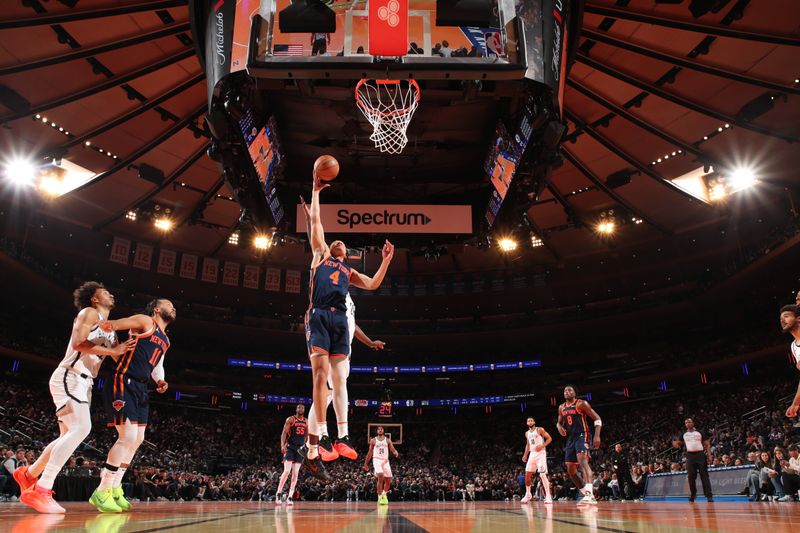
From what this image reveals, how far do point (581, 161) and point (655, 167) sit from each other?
227 centimetres

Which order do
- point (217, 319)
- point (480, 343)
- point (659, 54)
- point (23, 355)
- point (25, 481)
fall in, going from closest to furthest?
1. point (25, 481)
2. point (659, 54)
3. point (23, 355)
4. point (217, 319)
5. point (480, 343)

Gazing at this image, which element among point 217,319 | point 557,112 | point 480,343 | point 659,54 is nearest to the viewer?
point 557,112

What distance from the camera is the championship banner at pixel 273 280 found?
31.5 metres

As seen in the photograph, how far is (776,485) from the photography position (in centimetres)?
1248

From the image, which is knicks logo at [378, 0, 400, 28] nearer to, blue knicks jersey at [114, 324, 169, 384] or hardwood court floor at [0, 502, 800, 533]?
blue knicks jersey at [114, 324, 169, 384]

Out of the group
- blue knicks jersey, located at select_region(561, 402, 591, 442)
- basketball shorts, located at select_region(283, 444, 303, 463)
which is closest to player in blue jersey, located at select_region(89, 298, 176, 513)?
basketball shorts, located at select_region(283, 444, 303, 463)

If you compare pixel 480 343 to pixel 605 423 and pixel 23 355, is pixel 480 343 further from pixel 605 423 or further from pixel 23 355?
pixel 23 355

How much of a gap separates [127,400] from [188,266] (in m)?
24.3

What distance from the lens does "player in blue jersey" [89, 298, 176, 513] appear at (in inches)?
233

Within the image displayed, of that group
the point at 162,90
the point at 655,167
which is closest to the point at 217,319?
the point at 162,90

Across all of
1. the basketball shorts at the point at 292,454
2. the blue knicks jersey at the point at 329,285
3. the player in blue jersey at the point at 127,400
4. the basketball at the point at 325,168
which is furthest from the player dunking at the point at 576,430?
the player in blue jersey at the point at 127,400

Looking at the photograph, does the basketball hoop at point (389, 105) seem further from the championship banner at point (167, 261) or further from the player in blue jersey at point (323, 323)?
the championship banner at point (167, 261)

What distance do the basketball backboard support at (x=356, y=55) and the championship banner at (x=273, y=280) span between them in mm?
23951

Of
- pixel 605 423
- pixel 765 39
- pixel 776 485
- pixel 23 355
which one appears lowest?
pixel 776 485
